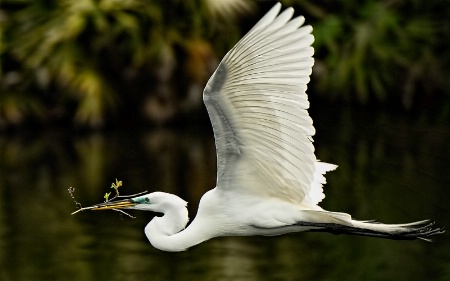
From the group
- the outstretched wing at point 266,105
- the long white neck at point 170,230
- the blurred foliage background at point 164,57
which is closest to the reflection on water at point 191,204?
the blurred foliage background at point 164,57

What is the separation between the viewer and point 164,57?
8312 millimetres

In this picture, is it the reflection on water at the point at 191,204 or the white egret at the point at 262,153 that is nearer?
the white egret at the point at 262,153

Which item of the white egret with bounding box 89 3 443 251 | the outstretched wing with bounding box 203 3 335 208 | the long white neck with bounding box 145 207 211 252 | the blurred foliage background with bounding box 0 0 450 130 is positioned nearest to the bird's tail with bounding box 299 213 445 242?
the white egret with bounding box 89 3 443 251

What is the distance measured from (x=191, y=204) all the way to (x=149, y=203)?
2.54m

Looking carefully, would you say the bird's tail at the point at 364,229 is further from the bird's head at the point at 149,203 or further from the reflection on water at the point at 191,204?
the reflection on water at the point at 191,204

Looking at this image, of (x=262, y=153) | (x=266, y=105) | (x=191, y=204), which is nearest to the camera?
(x=266, y=105)

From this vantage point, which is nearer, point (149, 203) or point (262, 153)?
point (262, 153)

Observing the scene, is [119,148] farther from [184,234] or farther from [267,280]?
[184,234]

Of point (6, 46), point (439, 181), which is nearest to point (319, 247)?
point (439, 181)

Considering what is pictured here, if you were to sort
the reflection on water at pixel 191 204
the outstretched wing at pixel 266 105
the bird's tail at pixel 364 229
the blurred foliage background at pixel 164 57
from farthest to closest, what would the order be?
the blurred foliage background at pixel 164 57, the reflection on water at pixel 191 204, the bird's tail at pixel 364 229, the outstretched wing at pixel 266 105

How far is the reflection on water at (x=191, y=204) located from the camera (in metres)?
5.52

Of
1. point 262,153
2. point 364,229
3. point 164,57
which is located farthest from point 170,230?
point 164,57

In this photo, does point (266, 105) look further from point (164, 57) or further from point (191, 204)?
point (164, 57)

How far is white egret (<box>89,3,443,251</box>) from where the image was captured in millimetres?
3309
